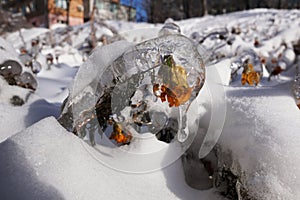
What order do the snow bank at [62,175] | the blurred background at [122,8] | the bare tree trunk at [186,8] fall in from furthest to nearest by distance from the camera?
the bare tree trunk at [186,8] → the blurred background at [122,8] → the snow bank at [62,175]

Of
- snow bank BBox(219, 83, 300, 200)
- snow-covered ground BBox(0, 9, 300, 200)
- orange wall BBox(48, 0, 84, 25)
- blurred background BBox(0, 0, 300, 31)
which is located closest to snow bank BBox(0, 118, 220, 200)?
snow-covered ground BBox(0, 9, 300, 200)

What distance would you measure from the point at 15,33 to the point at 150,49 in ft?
32.2

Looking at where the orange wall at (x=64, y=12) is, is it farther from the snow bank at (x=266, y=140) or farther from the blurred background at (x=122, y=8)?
the snow bank at (x=266, y=140)

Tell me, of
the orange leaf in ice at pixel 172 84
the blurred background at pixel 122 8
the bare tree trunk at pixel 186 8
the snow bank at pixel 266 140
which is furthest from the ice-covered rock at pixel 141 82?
the bare tree trunk at pixel 186 8

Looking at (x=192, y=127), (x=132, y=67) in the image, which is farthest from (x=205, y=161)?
(x=132, y=67)

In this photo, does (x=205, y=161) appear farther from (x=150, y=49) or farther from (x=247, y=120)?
(x=150, y=49)

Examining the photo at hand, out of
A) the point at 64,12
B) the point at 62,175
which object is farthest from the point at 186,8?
the point at 62,175

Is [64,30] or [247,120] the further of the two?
[64,30]

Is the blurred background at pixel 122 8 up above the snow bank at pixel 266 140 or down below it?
above

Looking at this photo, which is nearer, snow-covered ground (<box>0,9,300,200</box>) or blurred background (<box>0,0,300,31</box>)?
snow-covered ground (<box>0,9,300,200</box>)

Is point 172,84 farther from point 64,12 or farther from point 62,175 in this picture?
point 64,12

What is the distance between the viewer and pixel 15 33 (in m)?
9.12

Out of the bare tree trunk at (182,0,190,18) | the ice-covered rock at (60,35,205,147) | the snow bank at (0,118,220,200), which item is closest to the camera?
the snow bank at (0,118,220,200)

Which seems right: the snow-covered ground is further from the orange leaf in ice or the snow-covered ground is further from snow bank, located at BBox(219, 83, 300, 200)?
the orange leaf in ice
